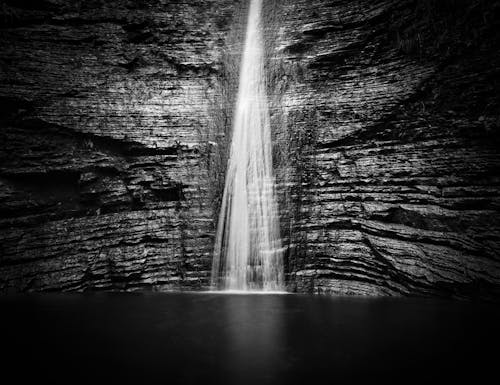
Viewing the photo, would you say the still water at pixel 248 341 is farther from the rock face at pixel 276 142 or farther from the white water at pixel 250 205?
the white water at pixel 250 205

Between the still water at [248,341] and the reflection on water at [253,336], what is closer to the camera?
the still water at [248,341]

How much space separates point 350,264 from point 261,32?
26.7 ft

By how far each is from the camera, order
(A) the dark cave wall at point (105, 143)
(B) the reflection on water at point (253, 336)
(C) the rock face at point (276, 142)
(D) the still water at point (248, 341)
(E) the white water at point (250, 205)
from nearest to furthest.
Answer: (D) the still water at point (248, 341) → (B) the reflection on water at point (253, 336) → (C) the rock face at point (276, 142) → (A) the dark cave wall at point (105, 143) → (E) the white water at point (250, 205)

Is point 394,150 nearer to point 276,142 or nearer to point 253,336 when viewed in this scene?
point 276,142

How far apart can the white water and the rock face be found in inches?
14.3

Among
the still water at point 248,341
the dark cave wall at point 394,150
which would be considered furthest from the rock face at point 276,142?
the still water at point 248,341

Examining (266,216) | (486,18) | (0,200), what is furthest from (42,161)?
(486,18)

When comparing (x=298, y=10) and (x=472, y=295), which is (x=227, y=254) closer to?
(x=472, y=295)

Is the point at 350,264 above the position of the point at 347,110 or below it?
below

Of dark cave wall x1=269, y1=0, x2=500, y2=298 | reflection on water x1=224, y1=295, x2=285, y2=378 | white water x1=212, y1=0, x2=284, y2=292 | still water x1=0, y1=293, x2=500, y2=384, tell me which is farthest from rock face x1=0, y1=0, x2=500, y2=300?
reflection on water x1=224, y1=295, x2=285, y2=378

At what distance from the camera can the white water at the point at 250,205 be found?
6.99 m

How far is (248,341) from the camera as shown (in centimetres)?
331

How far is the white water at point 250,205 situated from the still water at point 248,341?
5.29ft

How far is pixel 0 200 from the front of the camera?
22.9 feet
